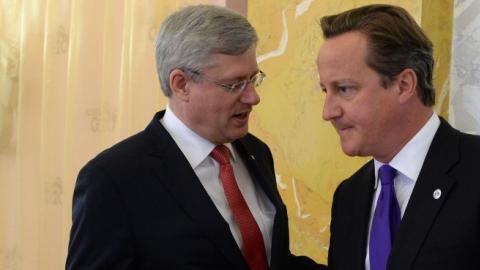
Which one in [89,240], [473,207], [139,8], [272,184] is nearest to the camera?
[473,207]

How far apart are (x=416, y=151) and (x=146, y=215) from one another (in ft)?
2.13

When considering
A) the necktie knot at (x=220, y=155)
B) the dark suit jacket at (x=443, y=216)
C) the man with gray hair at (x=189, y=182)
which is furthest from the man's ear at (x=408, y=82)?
the necktie knot at (x=220, y=155)

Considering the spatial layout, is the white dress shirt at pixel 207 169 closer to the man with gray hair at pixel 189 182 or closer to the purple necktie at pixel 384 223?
the man with gray hair at pixel 189 182

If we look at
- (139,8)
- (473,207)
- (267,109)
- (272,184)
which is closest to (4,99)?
(139,8)

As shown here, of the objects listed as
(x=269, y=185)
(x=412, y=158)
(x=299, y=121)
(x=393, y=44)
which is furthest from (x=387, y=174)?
(x=299, y=121)

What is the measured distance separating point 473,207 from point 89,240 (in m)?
0.85

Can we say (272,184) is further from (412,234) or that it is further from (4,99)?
(4,99)

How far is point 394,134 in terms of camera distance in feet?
5.41

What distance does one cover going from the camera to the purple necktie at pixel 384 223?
1.62 meters

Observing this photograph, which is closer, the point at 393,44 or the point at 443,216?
the point at 443,216

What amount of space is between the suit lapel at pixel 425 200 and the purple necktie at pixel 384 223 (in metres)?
0.05

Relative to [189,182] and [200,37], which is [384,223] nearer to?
[189,182]

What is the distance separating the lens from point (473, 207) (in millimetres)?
1496

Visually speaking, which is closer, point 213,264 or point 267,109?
point 213,264
